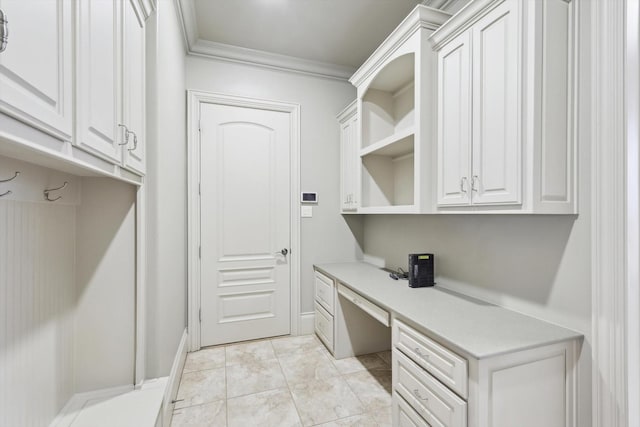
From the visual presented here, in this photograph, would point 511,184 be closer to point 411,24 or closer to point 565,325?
point 565,325

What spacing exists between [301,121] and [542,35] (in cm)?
212

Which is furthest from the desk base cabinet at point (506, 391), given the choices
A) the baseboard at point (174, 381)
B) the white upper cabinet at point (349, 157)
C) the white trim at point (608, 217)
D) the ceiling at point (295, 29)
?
the ceiling at point (295, 29)

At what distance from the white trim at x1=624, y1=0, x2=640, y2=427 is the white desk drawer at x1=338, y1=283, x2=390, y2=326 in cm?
98

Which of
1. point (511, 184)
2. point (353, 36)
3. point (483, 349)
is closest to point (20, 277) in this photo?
point (483, 349)

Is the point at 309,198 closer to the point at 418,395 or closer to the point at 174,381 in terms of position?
the point at 174,381

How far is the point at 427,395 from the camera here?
133 cm

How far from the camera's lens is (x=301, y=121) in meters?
2.98

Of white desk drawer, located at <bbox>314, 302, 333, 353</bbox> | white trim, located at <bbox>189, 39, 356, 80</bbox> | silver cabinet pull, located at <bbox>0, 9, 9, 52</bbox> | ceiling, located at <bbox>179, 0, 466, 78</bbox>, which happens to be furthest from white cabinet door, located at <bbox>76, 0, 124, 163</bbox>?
white desk drawer, located at <bbox>314, 302, 333, 353</bbox>

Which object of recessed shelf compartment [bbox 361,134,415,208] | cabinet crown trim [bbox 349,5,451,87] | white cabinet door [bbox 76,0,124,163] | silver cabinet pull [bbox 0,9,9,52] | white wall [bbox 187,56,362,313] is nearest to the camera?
silver cabinet pull [bbox 0,9,9,52]

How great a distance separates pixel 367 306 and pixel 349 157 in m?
1.52

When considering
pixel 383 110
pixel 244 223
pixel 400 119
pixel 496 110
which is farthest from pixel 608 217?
pixel 244 223

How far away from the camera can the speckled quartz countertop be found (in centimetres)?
117

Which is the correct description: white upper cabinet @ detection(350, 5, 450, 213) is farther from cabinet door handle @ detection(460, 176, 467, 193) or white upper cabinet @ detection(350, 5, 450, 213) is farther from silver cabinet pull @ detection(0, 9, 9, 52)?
A: silver cabinet pull @ detection(0, 9, 9, 52)

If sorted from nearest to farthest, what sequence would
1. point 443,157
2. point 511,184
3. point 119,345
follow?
point 511,184, point 119,345, point 443,157
